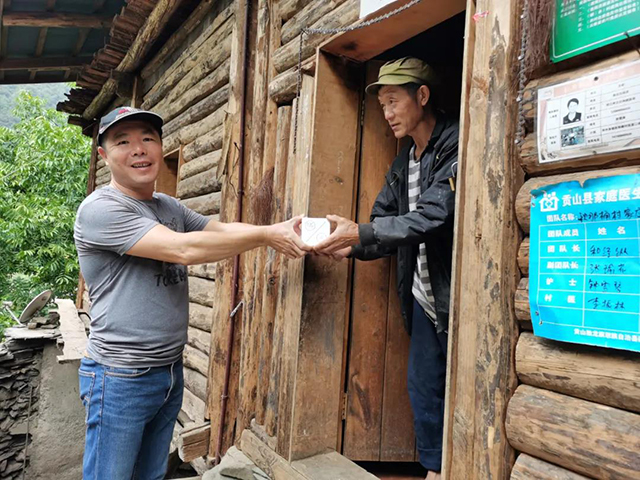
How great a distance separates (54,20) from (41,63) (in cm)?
247

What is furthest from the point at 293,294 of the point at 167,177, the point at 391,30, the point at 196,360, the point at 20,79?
the point at 20,79

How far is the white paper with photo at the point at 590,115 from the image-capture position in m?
1.54

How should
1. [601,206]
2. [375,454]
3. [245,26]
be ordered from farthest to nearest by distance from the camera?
[245,26] → [375,454] → [601,206]

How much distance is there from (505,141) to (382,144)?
1563 mm

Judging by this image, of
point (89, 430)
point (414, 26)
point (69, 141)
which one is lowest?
point (89, 430)

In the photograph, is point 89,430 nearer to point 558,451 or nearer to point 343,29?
point 558,451

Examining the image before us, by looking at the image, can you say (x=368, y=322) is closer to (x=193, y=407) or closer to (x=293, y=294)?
(x=293, y=294)

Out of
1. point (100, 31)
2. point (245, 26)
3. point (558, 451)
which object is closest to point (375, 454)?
point (558, 451)

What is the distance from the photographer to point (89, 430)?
2.48 m

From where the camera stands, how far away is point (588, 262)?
64.5 inches

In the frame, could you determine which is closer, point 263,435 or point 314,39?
point 314,39

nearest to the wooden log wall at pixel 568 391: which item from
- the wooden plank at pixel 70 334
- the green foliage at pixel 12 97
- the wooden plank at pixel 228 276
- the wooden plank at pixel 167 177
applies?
the wooden plank at pixel 228 276

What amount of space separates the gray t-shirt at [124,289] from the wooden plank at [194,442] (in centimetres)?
207

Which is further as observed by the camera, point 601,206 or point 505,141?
point 505,141
